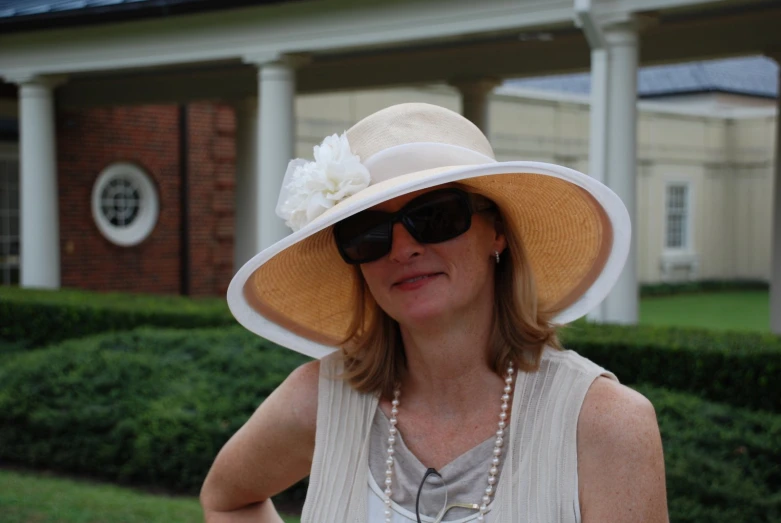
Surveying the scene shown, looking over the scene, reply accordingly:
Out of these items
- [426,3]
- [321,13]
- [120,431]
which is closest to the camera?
[120,431]

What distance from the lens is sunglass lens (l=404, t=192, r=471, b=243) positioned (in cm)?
182

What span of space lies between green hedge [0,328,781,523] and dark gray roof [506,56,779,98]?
20192mm

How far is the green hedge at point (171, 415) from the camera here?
211 inches

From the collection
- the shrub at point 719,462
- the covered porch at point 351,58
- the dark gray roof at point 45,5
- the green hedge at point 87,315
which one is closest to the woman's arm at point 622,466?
the shrub at point 719,462

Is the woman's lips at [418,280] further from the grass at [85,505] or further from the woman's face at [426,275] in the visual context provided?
the grass at [85,505]

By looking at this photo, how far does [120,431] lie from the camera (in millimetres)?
6645

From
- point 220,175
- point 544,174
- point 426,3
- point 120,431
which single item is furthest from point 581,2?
point 220,175

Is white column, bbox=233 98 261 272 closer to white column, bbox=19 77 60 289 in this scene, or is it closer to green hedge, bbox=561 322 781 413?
white column, bbox=19 77 60 289

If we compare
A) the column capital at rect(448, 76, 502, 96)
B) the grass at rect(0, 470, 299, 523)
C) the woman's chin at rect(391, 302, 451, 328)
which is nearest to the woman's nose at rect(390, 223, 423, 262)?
the woman's chin at rect(391, 302, 451, 328)

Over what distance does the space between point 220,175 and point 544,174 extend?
15623mm

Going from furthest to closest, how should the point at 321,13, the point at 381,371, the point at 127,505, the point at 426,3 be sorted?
the point at 321,13 → the point at 426,3 → the point at 127,505 → the point at 381,371

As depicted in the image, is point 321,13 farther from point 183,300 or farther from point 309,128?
point 309,128

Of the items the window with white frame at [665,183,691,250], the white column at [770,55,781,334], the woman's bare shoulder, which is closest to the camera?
the woman's bare shoulder

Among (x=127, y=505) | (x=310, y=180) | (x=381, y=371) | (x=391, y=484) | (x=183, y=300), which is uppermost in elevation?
(x=310, y=180)
